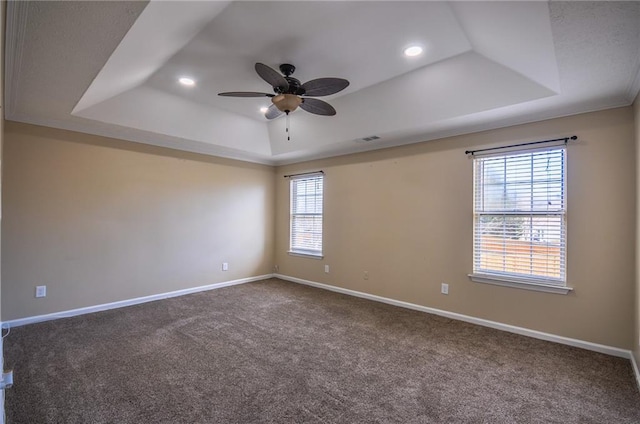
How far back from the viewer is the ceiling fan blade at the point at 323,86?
257 centimetres

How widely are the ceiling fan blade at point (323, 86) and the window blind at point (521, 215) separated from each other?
7.04 ft

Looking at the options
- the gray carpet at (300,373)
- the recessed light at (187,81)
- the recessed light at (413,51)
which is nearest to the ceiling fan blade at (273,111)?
the recessed light at (187,81)

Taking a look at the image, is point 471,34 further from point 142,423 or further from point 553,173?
point 142,423

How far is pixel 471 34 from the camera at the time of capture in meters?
2.55

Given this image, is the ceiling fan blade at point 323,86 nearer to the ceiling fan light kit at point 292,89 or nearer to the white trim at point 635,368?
the ceiling fan light kit at point 292,89

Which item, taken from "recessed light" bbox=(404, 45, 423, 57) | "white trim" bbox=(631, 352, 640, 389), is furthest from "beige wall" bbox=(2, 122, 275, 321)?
"white trim" bbox=(631, 352, 640, 389)

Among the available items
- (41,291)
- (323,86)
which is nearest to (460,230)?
(323,86)

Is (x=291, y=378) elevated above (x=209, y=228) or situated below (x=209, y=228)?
below

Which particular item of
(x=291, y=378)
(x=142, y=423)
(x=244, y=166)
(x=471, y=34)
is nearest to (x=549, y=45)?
(x=471, y=34)

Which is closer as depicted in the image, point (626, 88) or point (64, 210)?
point (626, 88)

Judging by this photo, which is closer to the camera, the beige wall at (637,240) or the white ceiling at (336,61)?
the white ceiling at (336,61)

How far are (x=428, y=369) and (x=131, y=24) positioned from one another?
3357mm

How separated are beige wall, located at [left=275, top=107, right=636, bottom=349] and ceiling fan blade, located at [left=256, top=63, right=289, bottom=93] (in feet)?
7.65

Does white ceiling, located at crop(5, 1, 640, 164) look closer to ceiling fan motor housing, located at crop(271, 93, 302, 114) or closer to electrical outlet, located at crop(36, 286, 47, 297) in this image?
ceiling fan motor housing, located at crop(271, 93, 302, 114)
